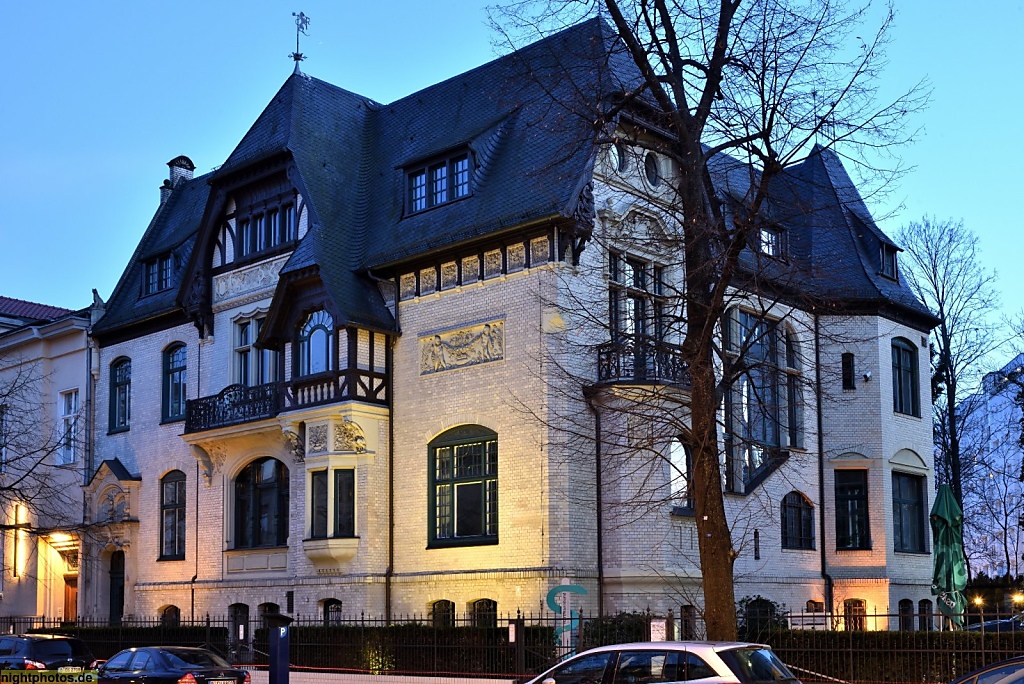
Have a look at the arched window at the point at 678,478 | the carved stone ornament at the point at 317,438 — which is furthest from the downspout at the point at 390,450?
the arched window at the point at 678,478

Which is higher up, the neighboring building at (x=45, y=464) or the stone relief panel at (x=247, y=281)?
the stone relief panel at (x=247, y=281)

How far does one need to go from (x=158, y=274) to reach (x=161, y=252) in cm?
97

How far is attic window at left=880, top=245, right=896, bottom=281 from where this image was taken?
121ft

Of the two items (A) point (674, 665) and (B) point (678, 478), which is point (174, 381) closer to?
(B) point (678, 478)

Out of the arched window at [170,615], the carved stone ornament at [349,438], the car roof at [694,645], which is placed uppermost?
the carved stone ornament at [349,438]

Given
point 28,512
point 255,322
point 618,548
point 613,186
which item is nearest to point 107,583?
point 28,512

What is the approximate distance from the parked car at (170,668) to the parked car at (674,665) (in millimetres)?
6969

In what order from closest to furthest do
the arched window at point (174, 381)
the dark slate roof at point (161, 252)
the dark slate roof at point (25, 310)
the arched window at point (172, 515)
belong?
the arched window at point (172, 515)
the arched window at point (174, 381)
the dark slate roof at point (161, 252)
the dark slate roof at point (25, 310)

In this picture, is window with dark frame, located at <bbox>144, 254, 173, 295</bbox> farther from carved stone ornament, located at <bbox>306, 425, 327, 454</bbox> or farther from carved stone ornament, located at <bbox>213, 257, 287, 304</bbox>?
carved stone ornament, located at <bbox>306, 425, 327, 454</bbox>

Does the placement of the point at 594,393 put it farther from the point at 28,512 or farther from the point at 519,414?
the point at 28,512

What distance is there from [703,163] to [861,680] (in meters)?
8.52

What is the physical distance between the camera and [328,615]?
30.1 metres

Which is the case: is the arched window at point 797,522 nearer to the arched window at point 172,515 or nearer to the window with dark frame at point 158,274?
the arched window at point 172,515

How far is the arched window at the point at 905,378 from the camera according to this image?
118ft
